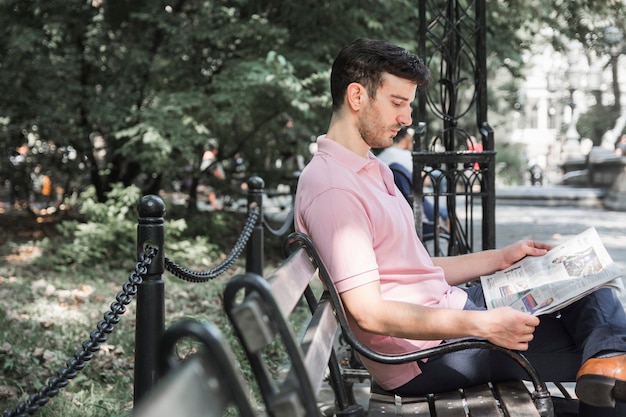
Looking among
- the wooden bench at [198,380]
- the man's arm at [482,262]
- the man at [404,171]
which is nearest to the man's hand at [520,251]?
the man's arm at [482,262]

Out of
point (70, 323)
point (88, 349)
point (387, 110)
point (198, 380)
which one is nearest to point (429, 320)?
point (387, 110)

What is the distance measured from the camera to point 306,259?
2.61m

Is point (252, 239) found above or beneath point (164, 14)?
beneath

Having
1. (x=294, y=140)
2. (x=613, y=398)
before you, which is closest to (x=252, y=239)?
(x=613, y=398)

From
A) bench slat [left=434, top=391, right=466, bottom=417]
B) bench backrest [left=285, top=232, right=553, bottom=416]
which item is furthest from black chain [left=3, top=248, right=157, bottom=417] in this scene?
bench slat [left=434, top=391, right=466, bottom=417]

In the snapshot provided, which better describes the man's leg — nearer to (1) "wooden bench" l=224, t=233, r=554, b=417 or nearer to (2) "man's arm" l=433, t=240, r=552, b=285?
(1) "wooden bench" l=224, t=233, r=554, b=417

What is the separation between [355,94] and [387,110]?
12cm

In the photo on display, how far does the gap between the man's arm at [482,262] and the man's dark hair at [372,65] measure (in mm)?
854

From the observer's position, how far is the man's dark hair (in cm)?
278

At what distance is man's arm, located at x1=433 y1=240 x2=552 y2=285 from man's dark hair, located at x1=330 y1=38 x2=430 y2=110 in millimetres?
854

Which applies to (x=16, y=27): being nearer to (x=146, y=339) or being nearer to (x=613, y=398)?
(x=146, y=339)

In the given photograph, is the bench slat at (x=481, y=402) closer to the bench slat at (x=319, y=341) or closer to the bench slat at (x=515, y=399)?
the bench slat at (x=515, y=399)

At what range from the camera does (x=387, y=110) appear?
282cm

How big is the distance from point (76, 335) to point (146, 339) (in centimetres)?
274
